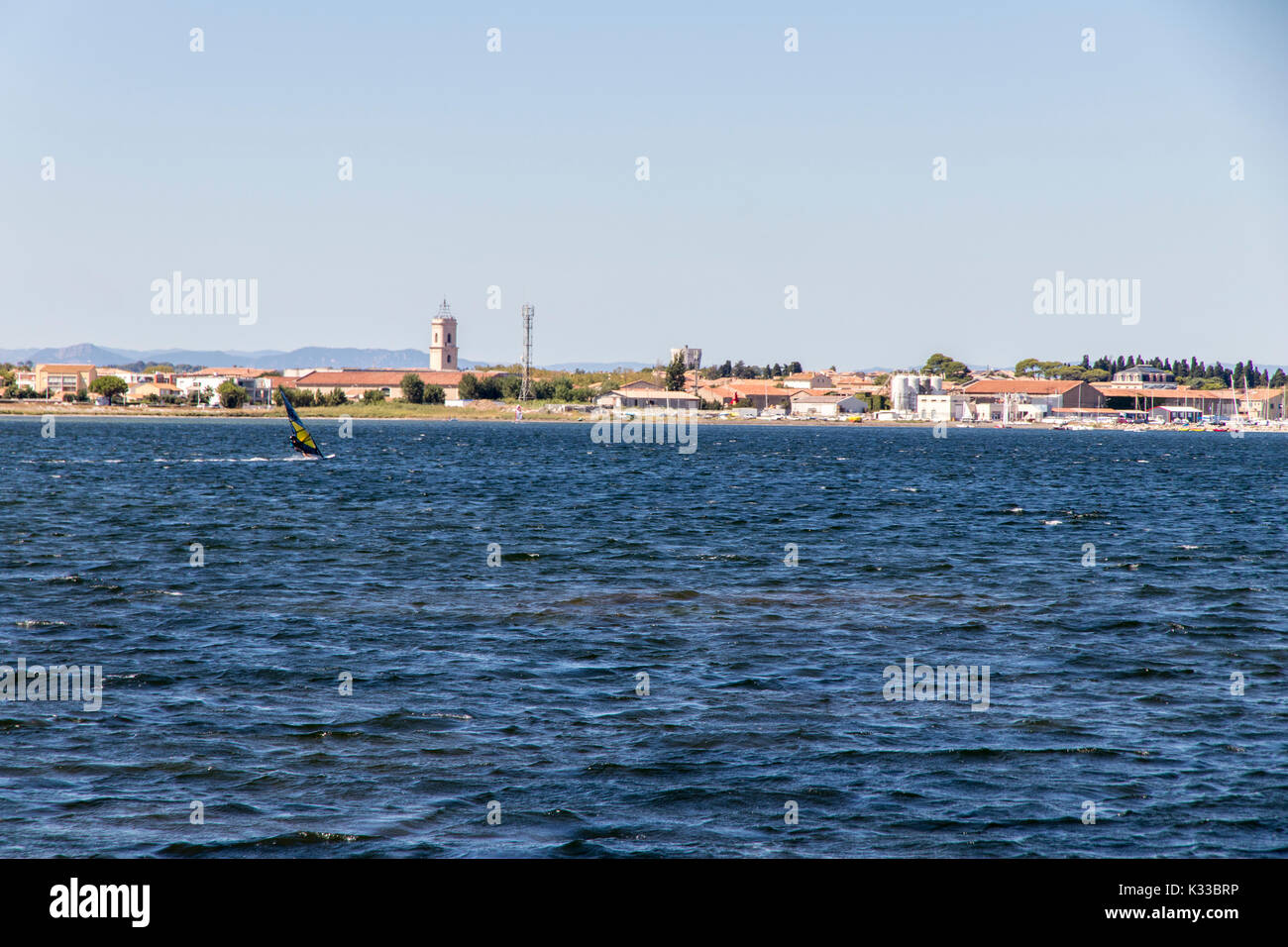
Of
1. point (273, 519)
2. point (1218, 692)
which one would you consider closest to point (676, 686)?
point (1218, 692)

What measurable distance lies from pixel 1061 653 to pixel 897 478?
229 ft

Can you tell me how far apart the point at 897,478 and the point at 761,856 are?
82.4 m

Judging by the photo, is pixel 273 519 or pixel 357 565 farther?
pixel 273 519

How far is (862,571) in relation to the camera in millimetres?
37406

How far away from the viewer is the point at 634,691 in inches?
802

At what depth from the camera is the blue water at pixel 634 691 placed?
14.0m

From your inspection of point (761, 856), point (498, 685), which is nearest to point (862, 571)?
point (498, 685)

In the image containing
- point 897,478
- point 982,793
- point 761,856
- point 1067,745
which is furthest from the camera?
point 897,478

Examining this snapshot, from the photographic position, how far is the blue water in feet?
45.9

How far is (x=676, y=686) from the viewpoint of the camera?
20797 mm

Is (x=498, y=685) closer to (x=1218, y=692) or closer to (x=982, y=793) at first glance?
(x=982, y=793)
